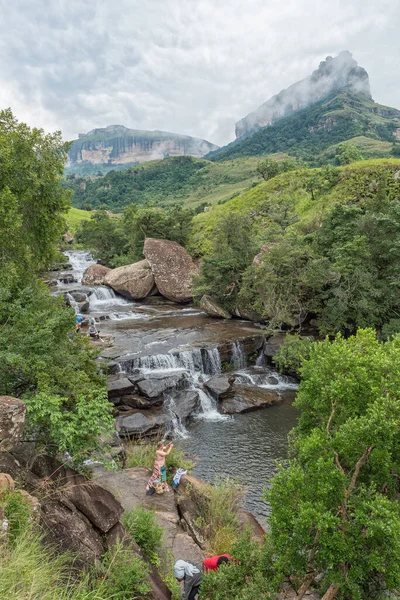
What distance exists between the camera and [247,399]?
19484 millimetres

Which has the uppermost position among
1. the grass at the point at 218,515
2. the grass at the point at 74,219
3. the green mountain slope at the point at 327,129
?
the green mountain slope at the point at 327,129

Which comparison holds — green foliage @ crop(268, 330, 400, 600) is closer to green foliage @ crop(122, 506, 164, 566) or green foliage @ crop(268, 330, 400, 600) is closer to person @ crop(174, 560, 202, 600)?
person @ crop(174, 560, 202, 600)

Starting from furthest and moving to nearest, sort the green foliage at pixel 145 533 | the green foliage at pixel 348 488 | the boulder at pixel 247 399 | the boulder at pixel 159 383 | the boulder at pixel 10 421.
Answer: the boulder at pixel 247 399, the boulder at pixel 159 383, the green foliage at pixel 145 533, the boulder at pixel 10 421, the green foliage at pixel 348 488

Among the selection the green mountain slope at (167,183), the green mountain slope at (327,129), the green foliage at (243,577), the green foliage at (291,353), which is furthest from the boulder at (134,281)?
the green mountain slope at (327,129)

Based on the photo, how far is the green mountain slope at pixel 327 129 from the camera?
118 meters

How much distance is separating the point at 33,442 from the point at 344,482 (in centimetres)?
642

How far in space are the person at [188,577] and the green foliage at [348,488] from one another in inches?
82.5

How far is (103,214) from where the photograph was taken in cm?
5309

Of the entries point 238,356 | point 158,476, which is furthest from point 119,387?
point 238,356

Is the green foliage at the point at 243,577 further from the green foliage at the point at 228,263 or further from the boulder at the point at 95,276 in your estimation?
the boulder at the point at 95,276

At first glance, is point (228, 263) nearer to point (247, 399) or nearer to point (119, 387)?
point (247, 399)

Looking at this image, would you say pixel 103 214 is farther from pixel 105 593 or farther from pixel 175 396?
pixel 105 593

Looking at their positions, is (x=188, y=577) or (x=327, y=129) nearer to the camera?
(x=188, y=577)

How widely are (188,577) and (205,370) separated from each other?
15162 millimetres
